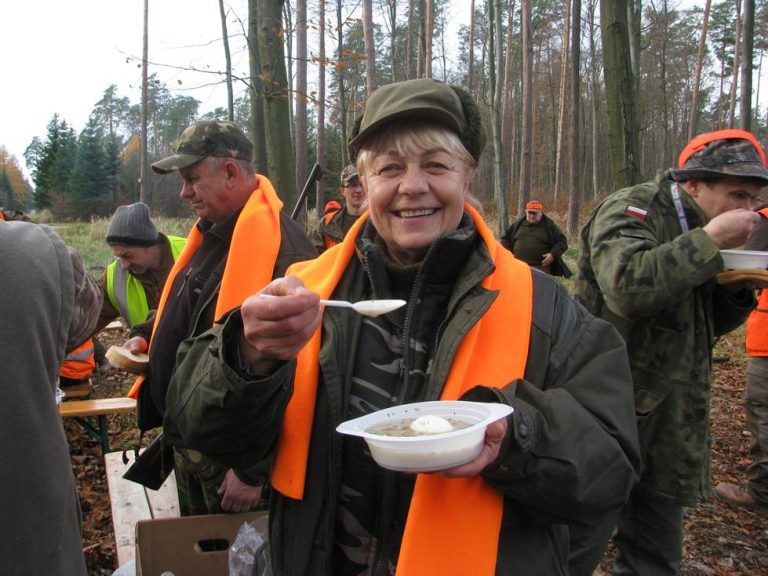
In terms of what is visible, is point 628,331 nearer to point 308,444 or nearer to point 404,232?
point 404,232

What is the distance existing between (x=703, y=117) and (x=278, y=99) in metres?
44.4

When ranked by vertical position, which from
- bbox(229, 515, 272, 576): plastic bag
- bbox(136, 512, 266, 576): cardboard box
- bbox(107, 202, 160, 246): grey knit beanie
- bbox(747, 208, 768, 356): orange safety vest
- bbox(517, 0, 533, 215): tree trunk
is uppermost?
bbox(517, 0, 533, 215): tree trunk

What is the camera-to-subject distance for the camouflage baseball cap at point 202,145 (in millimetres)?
2988

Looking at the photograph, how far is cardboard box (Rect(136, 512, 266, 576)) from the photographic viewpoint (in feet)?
7.60

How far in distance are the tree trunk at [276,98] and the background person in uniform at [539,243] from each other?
4887mm

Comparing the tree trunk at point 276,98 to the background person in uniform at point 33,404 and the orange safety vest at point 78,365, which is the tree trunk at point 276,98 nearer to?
the orange safety vest at point 78,365

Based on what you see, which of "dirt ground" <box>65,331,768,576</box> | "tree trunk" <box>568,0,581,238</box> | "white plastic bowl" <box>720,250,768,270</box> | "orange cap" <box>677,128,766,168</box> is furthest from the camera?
"tree trunk" <box>568,0,581,238</box>

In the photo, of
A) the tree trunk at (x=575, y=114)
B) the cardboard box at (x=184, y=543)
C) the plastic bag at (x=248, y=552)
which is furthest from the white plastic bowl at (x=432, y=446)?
the tree trunk at (x=575, y=114)

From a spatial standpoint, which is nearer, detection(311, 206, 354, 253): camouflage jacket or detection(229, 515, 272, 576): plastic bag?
detection(229, 515, 272, 576): plastic bag

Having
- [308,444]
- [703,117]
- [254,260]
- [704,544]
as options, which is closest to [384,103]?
[308,444]

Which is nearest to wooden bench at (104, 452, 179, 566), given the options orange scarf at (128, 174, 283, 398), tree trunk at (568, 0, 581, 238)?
orange scarf at (128, 174, 283, 398)

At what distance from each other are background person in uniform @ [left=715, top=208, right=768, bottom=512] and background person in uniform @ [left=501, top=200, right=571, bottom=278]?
5.63 m

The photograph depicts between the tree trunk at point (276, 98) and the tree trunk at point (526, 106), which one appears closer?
the tree trunk at point (276, 98)

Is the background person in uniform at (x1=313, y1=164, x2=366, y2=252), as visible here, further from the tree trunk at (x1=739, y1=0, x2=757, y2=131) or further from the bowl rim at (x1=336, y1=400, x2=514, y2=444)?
the tree trunk at (x1=739, y1=0, x2=757, y2=131)
